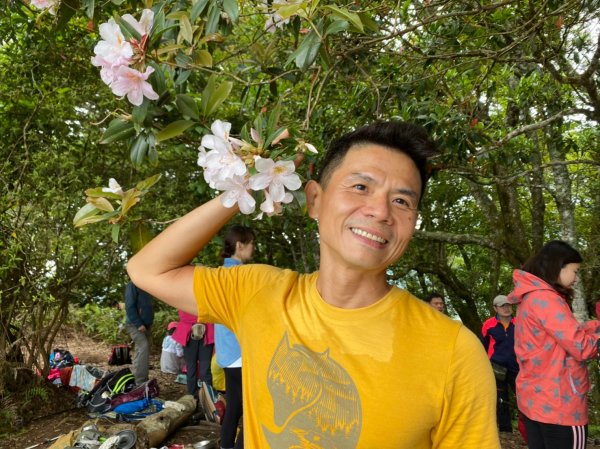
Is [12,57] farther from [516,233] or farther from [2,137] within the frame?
[516,233]

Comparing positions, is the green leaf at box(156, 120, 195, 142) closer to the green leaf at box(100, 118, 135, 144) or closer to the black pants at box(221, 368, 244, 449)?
the green leaf at box(100, 118, 135, 144)

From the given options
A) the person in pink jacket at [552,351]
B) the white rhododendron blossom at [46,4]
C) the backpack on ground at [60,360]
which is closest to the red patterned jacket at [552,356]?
the person in pink jacket at [552,351]

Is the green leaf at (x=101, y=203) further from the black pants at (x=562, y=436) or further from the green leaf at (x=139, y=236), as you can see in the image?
the black pants at (x=562, y=436)

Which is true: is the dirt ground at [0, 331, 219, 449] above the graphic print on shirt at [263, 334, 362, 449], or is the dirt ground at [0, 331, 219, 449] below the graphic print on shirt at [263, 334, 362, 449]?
below

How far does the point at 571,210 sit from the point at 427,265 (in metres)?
5.03

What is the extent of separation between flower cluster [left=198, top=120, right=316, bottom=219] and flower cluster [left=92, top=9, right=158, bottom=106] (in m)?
0.25

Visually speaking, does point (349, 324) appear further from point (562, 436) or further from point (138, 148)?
point (562, 436)

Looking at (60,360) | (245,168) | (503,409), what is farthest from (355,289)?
(60,360)

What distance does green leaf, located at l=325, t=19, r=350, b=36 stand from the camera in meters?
1.42

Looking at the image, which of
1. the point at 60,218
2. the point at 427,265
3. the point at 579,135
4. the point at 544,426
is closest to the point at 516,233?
the point at 579,135

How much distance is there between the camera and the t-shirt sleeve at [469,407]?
1.27 metres

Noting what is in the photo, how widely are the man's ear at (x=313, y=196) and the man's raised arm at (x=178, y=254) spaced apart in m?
0.24

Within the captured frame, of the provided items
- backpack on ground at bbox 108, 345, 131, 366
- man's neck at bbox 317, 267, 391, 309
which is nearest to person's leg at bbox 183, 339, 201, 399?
backpack on ground at bbox 108, 345, 131, 366

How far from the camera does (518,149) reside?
15.1ft
